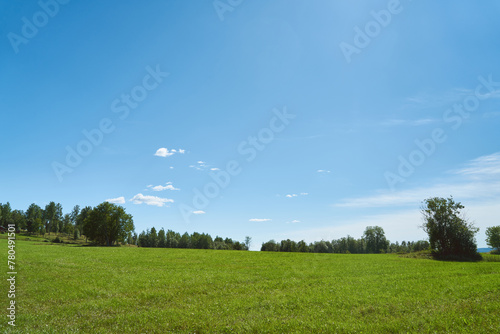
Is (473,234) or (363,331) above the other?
(473,234)

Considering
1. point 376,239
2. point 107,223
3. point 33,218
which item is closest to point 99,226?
point 107,223

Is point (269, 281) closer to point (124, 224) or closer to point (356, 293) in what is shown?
point (356, 293)

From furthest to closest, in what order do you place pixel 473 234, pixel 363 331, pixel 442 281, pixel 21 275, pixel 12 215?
pixel 12 215, pixel 473 234, pixel 21 275, pixel 442 281, pixel 363 331

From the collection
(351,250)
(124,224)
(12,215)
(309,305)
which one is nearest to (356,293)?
(309,305)

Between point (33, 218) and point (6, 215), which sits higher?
point (6, 215)

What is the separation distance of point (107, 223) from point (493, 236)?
17938 centimetres

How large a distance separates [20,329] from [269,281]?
1765 cm

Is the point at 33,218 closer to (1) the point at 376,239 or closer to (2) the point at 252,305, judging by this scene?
(2) the point at 252,305

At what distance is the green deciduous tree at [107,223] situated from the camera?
318 feet

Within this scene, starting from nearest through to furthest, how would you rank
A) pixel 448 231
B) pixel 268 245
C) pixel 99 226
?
pixel 448 231 → pixel 99 226 → pixel 268 245

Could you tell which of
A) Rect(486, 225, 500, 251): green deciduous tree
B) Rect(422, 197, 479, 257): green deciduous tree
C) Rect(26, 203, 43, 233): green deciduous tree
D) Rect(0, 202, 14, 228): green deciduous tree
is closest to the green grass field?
Rect(422, 197, 479, 257): green deciduous tree

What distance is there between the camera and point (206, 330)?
12898mm

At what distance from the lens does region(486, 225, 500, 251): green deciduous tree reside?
127m

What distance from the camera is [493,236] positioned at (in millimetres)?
128750
